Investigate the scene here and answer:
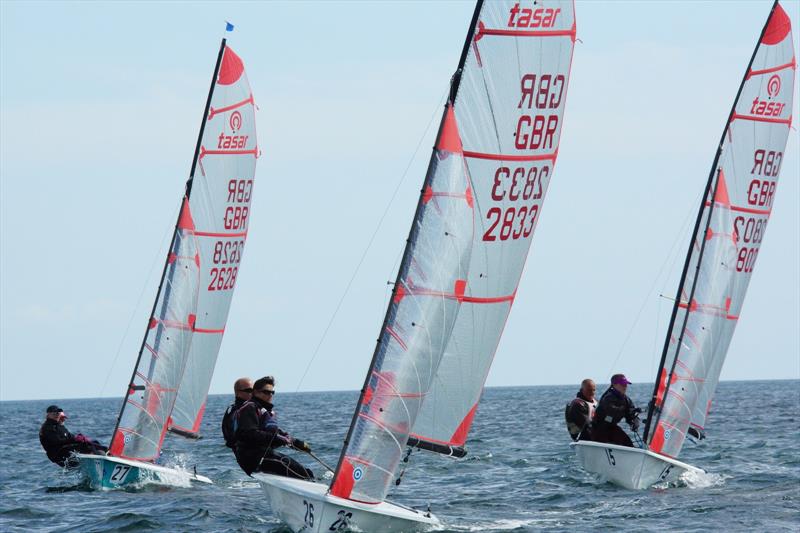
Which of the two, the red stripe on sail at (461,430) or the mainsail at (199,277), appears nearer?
the red stripe on sail at (461,430)

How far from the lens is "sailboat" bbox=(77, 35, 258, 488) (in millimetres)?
19766

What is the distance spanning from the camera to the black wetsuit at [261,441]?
14.3 meters

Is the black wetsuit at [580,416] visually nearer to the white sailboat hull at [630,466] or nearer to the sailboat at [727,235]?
the white sailboat hull at [630,466]

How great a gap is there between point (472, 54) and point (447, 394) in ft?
12.6

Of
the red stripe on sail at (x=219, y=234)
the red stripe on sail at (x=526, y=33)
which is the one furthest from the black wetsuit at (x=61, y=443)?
the red stripe on sail at (x=526, y=33)

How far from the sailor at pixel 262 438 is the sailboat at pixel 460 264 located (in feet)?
1.50

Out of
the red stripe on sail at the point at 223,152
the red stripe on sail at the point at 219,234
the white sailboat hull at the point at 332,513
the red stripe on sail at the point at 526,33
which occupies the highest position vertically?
the red stripe on sail at the point at 526,33

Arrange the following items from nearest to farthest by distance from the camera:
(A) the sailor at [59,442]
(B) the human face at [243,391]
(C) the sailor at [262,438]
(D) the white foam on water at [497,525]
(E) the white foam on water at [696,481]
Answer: (D) the white foam on water at [497,525] → (C) the sailor at [262,438] → (B) the human face at [243,391] → (E) the white foam on water at [696,481] → (A) the sailor at [59,442]

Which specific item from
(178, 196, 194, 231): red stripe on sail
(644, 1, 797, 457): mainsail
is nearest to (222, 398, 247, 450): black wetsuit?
(178, 196, 194, 231): red stripe on sail

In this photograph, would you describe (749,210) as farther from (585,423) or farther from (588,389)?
(585,423)

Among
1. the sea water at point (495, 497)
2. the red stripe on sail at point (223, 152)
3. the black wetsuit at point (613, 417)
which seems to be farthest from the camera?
the red stripe on sail at point (223, 152)

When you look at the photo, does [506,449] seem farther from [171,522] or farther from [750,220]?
[171,522]

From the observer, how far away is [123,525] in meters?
14.8

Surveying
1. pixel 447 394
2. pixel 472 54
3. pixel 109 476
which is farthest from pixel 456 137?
pixel 109 476
